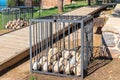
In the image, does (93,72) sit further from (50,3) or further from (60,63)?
(50,3)

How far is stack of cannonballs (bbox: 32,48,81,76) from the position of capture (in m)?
6.97

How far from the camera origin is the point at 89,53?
8.03 metres

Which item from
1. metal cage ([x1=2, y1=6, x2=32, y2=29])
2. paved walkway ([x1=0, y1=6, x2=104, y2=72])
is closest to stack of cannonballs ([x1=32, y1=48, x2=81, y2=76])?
paved walkway ([x1=0, y1=6, x2=104, y2=72])

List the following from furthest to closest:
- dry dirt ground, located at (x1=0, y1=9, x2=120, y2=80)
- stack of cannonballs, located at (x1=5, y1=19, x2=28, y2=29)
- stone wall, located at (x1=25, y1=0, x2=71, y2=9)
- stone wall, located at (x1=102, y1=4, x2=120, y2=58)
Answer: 1. stone wall, located at (x1=25, y1=0, x2=71, y2=9)
2. stack of cannonballs, located at (x1=5, y1=19, x2=28, y2=29)
3. stone wall, located at (x1=102, y1=4, x2=120, y2=58)
4. dry dirt ground, located at (x1=0, y1=9, x2=120, y2=80)

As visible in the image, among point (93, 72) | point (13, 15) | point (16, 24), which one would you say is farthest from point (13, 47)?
point (13, 15)

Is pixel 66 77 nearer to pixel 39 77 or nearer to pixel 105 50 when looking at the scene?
pixel 39 77

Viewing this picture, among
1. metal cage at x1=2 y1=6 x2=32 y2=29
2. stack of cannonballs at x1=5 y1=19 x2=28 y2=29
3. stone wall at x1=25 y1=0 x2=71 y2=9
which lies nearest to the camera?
stack of cannonballs at x1=5 y1=19 x2=28 y2=29

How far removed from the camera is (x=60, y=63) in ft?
23.4

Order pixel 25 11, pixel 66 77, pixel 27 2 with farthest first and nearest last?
pixel 27 2 < pixel 25 11 < pixel 66 77

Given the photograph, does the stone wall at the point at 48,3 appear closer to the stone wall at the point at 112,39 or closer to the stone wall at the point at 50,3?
the stone wall at the point at 50,3

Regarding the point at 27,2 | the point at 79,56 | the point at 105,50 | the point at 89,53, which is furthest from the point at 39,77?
the point at 27,2

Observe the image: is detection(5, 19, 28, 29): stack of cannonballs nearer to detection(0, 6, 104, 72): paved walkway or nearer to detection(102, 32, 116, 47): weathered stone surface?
detection(0, 6, 104, 72): paved walkway

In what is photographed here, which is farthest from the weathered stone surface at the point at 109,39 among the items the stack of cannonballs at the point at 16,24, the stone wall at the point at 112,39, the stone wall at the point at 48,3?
the stone wall at the point at 48,3

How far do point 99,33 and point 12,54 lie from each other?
4.51 m
